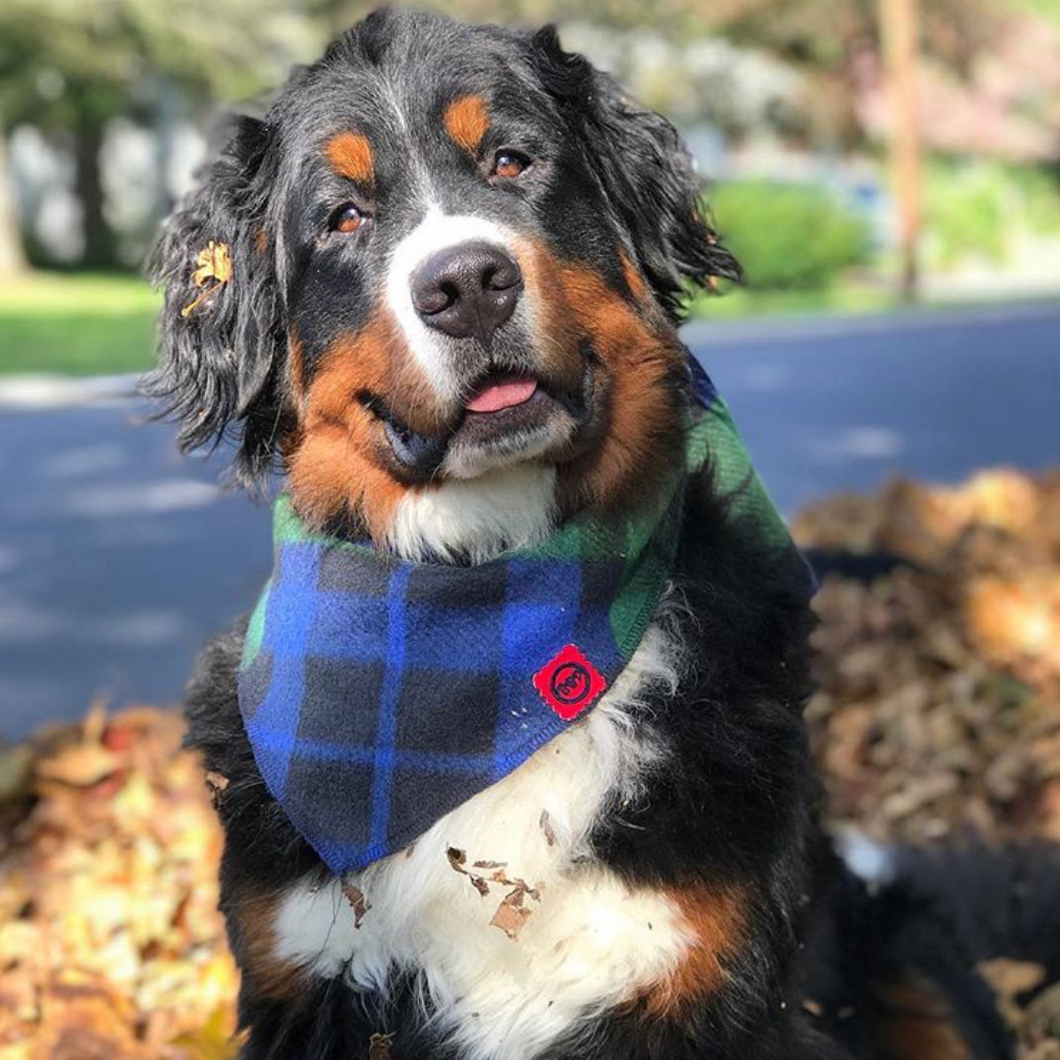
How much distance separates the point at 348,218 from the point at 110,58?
28584mm

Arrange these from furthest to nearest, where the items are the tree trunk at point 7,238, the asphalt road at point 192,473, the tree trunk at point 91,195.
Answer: the tree trunk at point 91,195 < the tree trunk at point 7,238 < the asphalt road at point 192,473

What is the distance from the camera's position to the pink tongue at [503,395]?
252 centimetres

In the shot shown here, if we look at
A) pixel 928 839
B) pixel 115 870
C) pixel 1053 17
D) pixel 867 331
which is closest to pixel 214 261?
pixel 115 870

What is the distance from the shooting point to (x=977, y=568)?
5.59m

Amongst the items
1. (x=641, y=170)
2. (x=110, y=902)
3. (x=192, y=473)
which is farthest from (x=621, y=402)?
(x=192, y=473)

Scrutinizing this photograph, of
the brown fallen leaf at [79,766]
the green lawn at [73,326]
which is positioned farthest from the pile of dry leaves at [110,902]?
the green lawn at [73,326]

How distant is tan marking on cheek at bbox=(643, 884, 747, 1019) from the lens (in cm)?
248

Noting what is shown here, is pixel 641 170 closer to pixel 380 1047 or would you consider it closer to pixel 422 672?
pixel 422 672

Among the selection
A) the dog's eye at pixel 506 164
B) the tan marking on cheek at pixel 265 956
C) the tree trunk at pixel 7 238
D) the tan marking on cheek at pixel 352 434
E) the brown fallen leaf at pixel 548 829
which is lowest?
the tree trunk at pixel 7 238

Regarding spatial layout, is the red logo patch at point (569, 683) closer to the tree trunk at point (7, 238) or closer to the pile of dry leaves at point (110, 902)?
the pile of dry leaves at point (110, 902)

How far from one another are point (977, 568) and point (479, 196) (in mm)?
3524

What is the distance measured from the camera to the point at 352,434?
2678 millimetres

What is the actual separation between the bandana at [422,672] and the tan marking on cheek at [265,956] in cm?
15

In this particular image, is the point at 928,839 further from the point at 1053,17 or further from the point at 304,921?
the point at 1053,17
